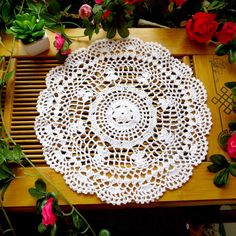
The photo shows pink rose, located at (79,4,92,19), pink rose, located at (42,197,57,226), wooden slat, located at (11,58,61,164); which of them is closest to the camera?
A: pink rose, located at (42,197,57,226)

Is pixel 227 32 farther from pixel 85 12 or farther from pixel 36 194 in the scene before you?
pixel 36 194

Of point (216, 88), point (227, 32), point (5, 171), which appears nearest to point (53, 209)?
point (5, 171)

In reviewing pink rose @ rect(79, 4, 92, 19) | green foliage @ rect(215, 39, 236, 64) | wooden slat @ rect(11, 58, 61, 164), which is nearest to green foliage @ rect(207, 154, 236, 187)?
green foliage @ rect(215, 39, 236, 64)

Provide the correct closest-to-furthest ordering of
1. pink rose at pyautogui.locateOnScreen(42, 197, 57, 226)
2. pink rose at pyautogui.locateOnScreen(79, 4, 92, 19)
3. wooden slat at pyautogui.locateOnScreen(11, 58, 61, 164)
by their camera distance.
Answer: pink rose at pyautogui.locateOnScreen(42, 197, 57, 226) → wooden slat at pyautogui.locateOnScreen(11, 58, 61, 164) → pink rose at pyautogui.locateOnScreen(79, 4, 92, 19)

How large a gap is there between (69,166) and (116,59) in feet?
1.07

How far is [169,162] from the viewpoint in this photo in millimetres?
850

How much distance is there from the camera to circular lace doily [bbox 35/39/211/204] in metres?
0.83

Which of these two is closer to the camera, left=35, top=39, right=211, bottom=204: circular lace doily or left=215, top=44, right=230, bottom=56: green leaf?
left=35, top=39, right=211, bottom=204: circular lace doily

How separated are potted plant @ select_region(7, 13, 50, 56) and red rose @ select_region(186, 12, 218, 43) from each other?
39cm

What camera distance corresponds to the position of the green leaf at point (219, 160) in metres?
0.83

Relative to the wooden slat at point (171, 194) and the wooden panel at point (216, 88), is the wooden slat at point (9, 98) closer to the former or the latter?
the wooden slat at point (171, 194)

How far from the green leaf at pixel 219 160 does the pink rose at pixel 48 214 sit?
38 centimetres

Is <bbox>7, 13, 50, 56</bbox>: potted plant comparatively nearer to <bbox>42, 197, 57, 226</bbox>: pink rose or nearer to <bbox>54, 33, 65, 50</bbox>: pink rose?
<bbox>54, 33, 65, 50</bbox>: pink rose

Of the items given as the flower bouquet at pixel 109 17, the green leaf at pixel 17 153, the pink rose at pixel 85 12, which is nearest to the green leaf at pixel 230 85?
the flower bouquet at pixel 109 17
